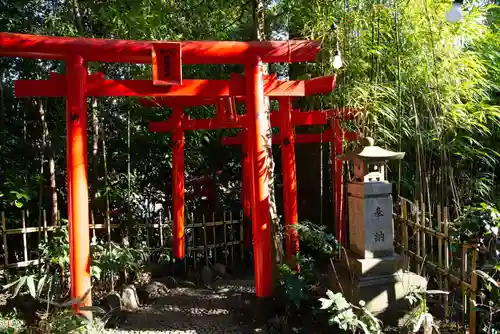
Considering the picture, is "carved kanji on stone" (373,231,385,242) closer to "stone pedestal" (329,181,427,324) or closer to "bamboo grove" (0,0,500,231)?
"stone pedestal" (329,181,427,324)

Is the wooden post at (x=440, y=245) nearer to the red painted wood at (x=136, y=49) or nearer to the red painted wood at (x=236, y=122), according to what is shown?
the red painted wood at (x=136, y=49)

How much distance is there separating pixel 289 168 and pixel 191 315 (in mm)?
2351

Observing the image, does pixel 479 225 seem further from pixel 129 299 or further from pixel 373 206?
pixel 129 299

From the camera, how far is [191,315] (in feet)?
15.6

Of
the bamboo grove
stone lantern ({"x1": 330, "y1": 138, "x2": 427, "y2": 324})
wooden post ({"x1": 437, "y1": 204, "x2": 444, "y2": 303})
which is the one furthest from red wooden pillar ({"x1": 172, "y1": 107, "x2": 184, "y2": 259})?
wooden post ({"x1": 437, "y1": 204, "x2": 444, "y2": 303})

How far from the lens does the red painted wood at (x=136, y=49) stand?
3516 mm

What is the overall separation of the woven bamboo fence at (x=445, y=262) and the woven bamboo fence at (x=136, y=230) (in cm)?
305

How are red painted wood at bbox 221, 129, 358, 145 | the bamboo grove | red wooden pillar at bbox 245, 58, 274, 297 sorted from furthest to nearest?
red painted wood at bbox 221, 129, 358, 145 → the bamboo grove → red wooden pillar at bbox 245, 58, 274, 297

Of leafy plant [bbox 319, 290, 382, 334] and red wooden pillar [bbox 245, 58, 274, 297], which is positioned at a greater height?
red wooden pillar [bbox 245, 58, 274, 297]

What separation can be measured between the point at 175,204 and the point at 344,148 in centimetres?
288

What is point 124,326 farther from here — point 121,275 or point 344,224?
point 344,224

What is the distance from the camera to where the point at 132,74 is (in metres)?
5.92

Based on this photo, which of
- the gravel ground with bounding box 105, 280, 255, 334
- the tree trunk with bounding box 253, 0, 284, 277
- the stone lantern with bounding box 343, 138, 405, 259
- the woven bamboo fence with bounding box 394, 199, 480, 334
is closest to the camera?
the woven bamboo fence with bounding box 394, 199, 480, 334

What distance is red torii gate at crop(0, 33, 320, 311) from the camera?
12.2 ft
